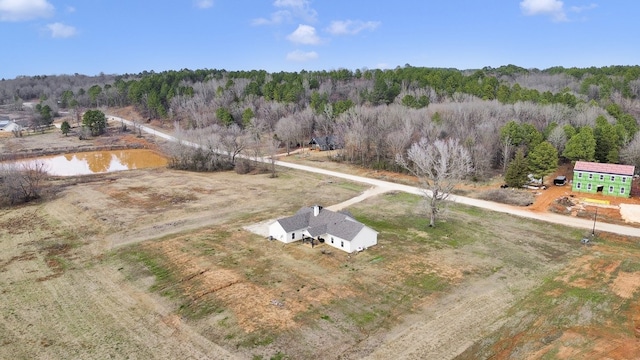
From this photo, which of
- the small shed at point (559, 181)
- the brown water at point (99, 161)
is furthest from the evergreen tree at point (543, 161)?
the brown water at point (99, 161)

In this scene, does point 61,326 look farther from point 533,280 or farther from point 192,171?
point 192,171

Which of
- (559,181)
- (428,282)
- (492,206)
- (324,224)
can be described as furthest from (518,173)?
(428,282)

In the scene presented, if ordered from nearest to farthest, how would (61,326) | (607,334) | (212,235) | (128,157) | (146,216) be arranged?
1. (607,334)
2. (61,326)
3. (212,235)
4. (146,216)
5. (128,157)

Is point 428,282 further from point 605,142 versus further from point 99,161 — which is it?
point 99,161

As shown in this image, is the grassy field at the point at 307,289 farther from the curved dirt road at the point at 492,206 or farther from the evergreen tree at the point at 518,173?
the evergreen tree at the point at 518,173

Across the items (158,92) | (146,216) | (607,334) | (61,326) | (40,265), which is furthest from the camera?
(158,92)

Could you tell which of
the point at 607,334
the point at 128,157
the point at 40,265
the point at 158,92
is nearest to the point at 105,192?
the point at 40,265
